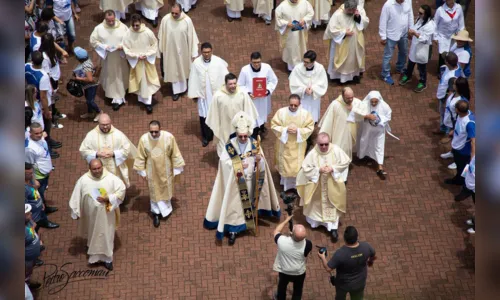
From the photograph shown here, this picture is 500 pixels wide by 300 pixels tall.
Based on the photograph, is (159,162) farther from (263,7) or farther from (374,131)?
(263,7)

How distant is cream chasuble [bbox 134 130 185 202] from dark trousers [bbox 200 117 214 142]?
6.62ft

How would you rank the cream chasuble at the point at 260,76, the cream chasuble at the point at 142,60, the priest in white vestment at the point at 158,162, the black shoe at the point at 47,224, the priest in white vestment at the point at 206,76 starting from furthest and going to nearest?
the cream chasuble at the point at 142,60, the priest in white vestment at the point at 206,76, the cream chasuble at the point at 260,76, the black shoe at the point at 47,224, the priest in white vestment at the point at 158,162

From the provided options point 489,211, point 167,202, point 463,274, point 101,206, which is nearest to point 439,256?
point 463,274

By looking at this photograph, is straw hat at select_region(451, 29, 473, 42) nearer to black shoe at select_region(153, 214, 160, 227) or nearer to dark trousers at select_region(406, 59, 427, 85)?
dark trousers at select_region(406, 59, 427, 85)

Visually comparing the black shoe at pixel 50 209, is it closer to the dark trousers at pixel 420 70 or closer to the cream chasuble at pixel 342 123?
the cream chasuble at pixel 342 123

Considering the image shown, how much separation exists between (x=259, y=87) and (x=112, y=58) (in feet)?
9.84

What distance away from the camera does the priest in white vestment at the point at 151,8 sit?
15.5 m

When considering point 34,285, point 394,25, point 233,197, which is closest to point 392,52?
point 394,25

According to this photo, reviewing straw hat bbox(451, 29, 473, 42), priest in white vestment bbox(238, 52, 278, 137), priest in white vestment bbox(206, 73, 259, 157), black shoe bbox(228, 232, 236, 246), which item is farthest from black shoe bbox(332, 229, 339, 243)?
straw hat bbox(451, 29, 473, 42)

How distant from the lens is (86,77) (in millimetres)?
12289

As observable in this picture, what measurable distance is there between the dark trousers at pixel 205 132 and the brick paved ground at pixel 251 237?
0.17m

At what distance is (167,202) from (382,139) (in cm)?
358

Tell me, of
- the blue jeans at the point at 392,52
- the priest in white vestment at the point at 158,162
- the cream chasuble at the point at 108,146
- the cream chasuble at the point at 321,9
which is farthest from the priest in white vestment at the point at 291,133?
the cream chasuble at the point at 321,9

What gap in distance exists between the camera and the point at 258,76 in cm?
1179
